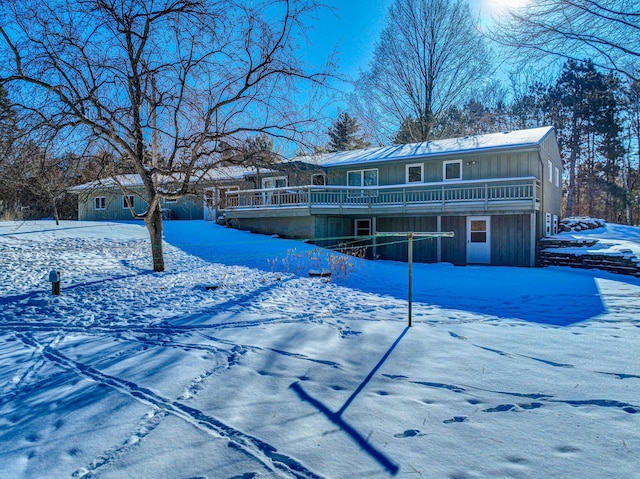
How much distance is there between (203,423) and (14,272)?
869cm

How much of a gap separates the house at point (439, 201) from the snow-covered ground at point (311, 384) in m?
8.07

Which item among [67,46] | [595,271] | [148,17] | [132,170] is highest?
[148,17]

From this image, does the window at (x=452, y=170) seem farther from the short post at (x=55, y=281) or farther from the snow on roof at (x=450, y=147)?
the short post at (x=55, y=281)

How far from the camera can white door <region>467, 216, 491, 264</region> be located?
1681cm

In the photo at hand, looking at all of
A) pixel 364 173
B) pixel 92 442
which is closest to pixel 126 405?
pixel 92 442

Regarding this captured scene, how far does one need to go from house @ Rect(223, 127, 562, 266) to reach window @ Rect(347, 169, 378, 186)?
52 millimetres

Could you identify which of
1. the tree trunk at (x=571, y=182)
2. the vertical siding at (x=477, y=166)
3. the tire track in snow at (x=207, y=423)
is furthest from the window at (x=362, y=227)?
the tree trunk at (x=571, y=182)

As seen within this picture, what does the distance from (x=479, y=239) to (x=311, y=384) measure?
15151 millimetres

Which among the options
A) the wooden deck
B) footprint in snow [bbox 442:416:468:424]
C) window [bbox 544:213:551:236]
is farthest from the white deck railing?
footprint in snow [bbox 442:416:468:424]

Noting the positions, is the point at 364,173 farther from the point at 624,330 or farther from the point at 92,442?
the point at 92,442

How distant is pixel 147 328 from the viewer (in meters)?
5.68

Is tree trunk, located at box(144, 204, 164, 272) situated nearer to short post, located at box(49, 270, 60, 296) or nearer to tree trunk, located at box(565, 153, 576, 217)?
short post, located at box(49, 270, 60, 296)

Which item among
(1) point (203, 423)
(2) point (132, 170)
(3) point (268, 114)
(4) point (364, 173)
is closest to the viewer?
(1) point (203, 423)

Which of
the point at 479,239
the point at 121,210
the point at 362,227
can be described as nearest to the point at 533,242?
the point at 479,239
